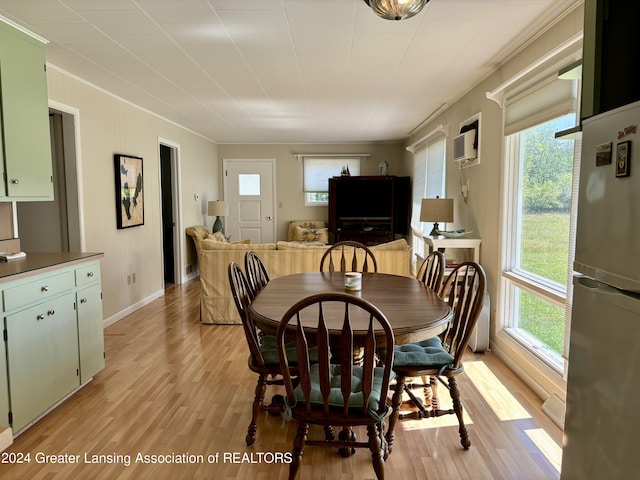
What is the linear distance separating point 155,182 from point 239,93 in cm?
177

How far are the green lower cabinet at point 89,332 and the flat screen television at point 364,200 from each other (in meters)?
5.11

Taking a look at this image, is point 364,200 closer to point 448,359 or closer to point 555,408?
point 555,408

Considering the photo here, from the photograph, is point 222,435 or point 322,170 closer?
point 222,435

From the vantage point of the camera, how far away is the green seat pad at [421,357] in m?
2.05

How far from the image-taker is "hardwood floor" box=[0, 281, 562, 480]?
1.97 metres

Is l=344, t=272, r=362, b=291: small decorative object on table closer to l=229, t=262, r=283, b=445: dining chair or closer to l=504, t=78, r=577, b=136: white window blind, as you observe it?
l=229, t=262, r=283, b=445: dining chair

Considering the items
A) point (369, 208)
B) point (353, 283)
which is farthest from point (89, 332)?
point (369, 208)

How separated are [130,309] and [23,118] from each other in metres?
2.46

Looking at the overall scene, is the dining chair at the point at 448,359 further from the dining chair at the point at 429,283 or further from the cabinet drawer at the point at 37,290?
the cabinet drawer at the point at 37,290

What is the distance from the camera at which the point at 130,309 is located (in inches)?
181

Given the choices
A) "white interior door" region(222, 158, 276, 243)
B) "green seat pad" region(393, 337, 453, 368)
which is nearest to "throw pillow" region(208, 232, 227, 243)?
"white interior door" region(222, 158, 276, 243)

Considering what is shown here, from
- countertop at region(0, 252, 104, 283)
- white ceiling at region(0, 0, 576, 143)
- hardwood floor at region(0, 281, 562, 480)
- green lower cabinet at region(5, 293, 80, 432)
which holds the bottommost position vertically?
hardwood floor at region(0, 281, 562, 480)

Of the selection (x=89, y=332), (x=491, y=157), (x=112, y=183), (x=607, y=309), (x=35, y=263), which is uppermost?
(x=491, y=157)

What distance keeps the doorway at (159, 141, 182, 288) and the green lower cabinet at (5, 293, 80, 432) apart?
3339mm
